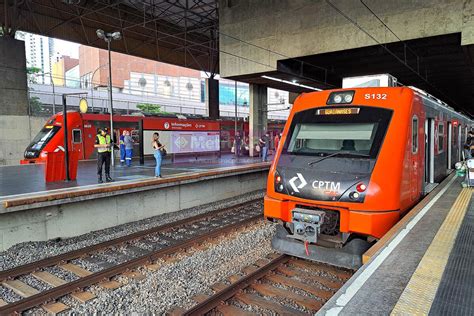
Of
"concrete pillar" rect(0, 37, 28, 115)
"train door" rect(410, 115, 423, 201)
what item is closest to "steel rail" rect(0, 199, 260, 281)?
"train door" rect(410, 115, 423, 201)

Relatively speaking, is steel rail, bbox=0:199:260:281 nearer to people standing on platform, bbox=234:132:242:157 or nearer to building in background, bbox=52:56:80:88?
people standing on platform, bbox=234:132:242:157

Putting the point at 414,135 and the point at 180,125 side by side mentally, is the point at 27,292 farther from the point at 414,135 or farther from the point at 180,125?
the point at 180,125

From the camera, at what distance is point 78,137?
1753 cm

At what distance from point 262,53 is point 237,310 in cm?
1496

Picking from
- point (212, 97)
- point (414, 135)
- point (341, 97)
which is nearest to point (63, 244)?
point (341, 97)

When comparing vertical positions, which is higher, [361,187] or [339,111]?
[339,111]

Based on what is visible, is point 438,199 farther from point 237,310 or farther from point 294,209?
point 237,310

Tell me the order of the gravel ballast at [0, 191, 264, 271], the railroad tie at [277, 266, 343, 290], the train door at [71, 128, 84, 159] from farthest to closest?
1. the train door at [71, 128, 84, 159]
2. the gravel ballast at [0, 191, 264, 271]
3. the railroad tie at [277, 266, 343, 290]

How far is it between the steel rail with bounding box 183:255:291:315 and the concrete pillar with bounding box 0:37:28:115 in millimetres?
18197

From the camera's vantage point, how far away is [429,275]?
3053mm

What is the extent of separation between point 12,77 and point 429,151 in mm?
19508

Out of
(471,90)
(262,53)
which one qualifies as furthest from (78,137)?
(471,90)

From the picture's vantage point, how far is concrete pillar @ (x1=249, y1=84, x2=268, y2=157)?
22812 mm

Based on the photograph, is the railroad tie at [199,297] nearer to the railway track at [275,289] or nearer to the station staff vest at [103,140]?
the railway track at [275,289]
